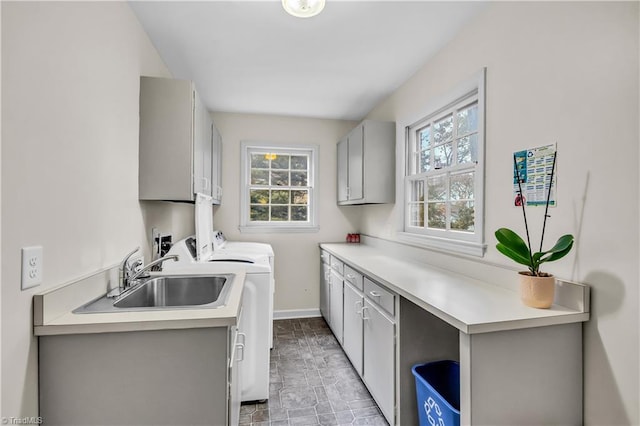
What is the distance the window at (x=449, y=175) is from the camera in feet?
6.49

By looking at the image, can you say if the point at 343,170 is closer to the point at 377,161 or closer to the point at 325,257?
the point at 377,161

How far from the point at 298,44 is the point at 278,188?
198 centimetres

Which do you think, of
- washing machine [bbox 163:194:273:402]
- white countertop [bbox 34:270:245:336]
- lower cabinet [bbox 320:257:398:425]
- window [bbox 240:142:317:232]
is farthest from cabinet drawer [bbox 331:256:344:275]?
white countertop [bbox 34:270:245:336]

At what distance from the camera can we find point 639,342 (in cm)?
113

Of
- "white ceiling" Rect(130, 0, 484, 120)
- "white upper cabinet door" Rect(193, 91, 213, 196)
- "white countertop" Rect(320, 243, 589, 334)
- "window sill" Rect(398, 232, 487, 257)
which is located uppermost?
"white ceiling" Rect(130, 0, 484, 120)

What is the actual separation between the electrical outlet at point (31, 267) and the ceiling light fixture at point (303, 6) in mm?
1537

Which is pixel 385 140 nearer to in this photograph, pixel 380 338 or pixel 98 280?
pixel 380 338

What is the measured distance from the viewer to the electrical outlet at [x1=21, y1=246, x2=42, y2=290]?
1.04m

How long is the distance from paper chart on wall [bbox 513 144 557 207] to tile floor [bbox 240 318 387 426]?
5.05 feet

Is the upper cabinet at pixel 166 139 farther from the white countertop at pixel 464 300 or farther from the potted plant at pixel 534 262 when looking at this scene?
the potted plant at pixel 534 262

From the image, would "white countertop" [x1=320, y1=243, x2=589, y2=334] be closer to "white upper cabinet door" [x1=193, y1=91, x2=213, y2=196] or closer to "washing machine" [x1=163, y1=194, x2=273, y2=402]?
"washing machine" [x1=163, y1=194, x2=273, y2=402]

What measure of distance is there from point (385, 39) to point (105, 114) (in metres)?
1.75

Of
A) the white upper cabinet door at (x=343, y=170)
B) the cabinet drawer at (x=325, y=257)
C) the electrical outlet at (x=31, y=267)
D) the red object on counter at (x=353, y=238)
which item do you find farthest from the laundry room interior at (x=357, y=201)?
the red object on counter at (x=353, y=238)

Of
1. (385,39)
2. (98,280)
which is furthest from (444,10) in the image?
(98,280)
